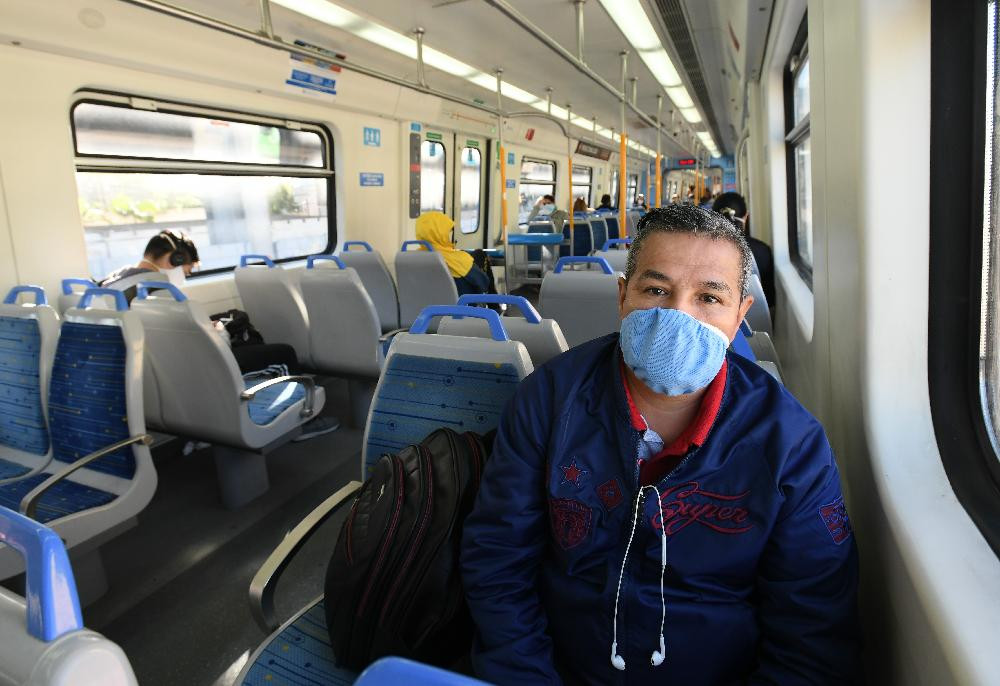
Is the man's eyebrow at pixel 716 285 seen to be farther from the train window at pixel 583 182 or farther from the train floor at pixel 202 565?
the train window at pixel 583 182

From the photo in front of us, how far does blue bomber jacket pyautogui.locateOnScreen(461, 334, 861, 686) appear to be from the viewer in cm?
111

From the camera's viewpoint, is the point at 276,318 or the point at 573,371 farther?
the point at 276,318

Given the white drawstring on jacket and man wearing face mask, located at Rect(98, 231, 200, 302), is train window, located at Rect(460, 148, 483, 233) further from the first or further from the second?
the white drawstring on jacket

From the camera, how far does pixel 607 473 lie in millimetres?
1233

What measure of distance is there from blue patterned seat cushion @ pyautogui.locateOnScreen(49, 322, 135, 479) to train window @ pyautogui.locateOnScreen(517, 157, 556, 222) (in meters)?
10.1

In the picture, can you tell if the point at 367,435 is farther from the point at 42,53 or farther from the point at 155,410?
the point at 42,53

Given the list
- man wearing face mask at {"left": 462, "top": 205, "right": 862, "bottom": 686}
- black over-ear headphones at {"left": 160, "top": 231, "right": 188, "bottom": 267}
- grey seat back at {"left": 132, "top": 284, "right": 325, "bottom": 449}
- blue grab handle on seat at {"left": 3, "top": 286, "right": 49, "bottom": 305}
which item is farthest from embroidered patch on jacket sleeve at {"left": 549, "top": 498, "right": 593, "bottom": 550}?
black over-ear headphones at {"left": 160, "top": 231, "right": 188, "bottom": 267}

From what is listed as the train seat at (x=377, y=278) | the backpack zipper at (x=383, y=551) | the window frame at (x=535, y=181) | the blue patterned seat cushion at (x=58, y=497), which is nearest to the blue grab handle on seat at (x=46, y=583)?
the backpack zipper at (x=383, y=551)

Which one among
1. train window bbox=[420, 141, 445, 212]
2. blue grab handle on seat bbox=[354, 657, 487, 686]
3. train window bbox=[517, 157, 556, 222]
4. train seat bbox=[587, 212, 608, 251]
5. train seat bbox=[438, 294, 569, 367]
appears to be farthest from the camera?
train window bbox=[517, 157, 556, 222]

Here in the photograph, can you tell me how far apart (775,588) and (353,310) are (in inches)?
126

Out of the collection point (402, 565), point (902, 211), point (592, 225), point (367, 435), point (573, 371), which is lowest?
point (402, 565)

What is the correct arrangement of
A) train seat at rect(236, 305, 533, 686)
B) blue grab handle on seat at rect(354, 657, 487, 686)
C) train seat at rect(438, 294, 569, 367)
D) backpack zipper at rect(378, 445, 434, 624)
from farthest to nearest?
1. train seat at rect(438, 294, 569, 367)
2. train seat at rect(236, 305, 533, 686)
3. backpack zipper at rect(378, 445, 434, 624)
4. blue grab handle on seat at rect(354, 657, 487, 686)

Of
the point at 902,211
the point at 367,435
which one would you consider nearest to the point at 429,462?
the point at 367,435

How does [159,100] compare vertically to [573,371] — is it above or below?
above
